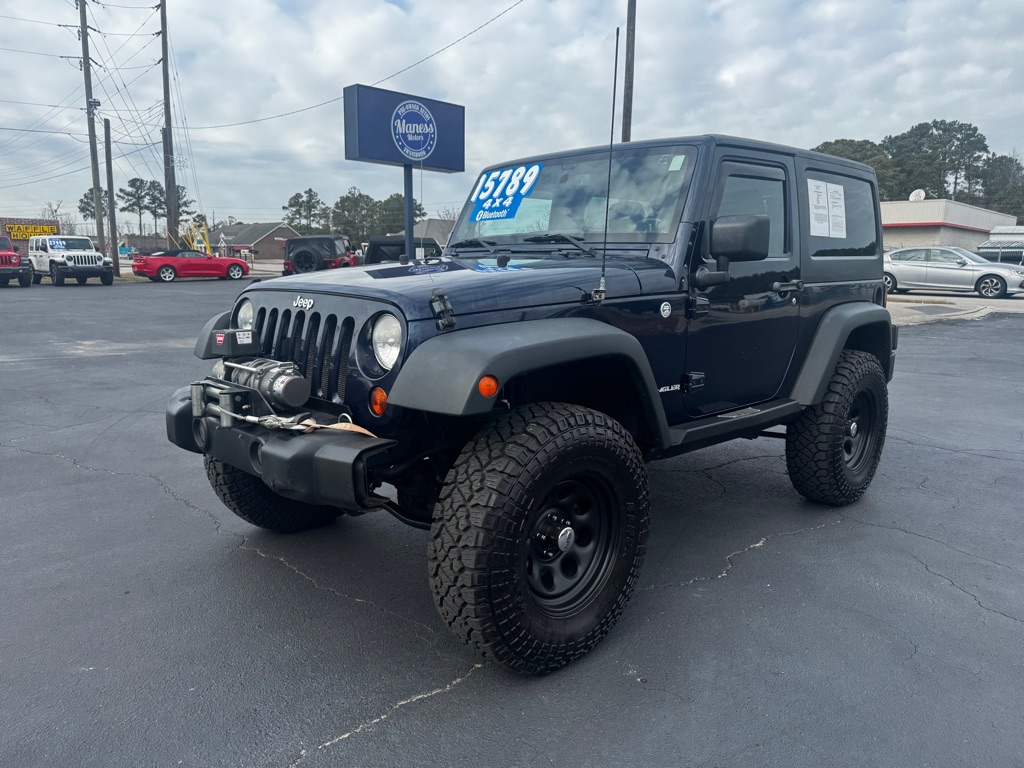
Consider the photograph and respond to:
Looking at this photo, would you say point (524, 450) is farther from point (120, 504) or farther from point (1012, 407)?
point (1012, 407)

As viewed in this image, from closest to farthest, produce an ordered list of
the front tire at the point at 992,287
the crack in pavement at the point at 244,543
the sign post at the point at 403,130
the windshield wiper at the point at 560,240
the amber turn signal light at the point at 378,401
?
the amber turn signal light at the point at 378,401 < the crack in pavement at the point at 244,543 < the windshield wiper at the point at 560,240 < the sign post at the point at 403,130 < the front tire at the point at 992,287

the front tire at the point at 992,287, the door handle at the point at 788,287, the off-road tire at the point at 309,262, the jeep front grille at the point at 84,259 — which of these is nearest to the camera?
the door handle at the point at 788,287

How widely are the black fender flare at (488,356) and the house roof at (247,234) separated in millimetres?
87367

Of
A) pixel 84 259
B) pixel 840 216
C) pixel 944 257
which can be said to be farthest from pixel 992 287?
pixel 84 259

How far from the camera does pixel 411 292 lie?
2680 mm

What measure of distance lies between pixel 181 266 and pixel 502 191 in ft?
100

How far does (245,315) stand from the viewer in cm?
342

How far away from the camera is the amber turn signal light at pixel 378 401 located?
2.63m

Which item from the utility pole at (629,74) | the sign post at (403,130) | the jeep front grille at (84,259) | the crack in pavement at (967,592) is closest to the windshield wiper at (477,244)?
the crack in pavement at (967,592)

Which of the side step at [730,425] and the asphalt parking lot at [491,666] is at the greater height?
the side step at [730,425]

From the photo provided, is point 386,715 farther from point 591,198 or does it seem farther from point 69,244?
point 69,244

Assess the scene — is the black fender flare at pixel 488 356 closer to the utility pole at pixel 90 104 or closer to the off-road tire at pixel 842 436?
the off-road tire at pixel 842 436

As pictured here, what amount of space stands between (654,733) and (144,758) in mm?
1566

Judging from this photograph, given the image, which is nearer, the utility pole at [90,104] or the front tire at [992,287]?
the front tire at [992,287]
